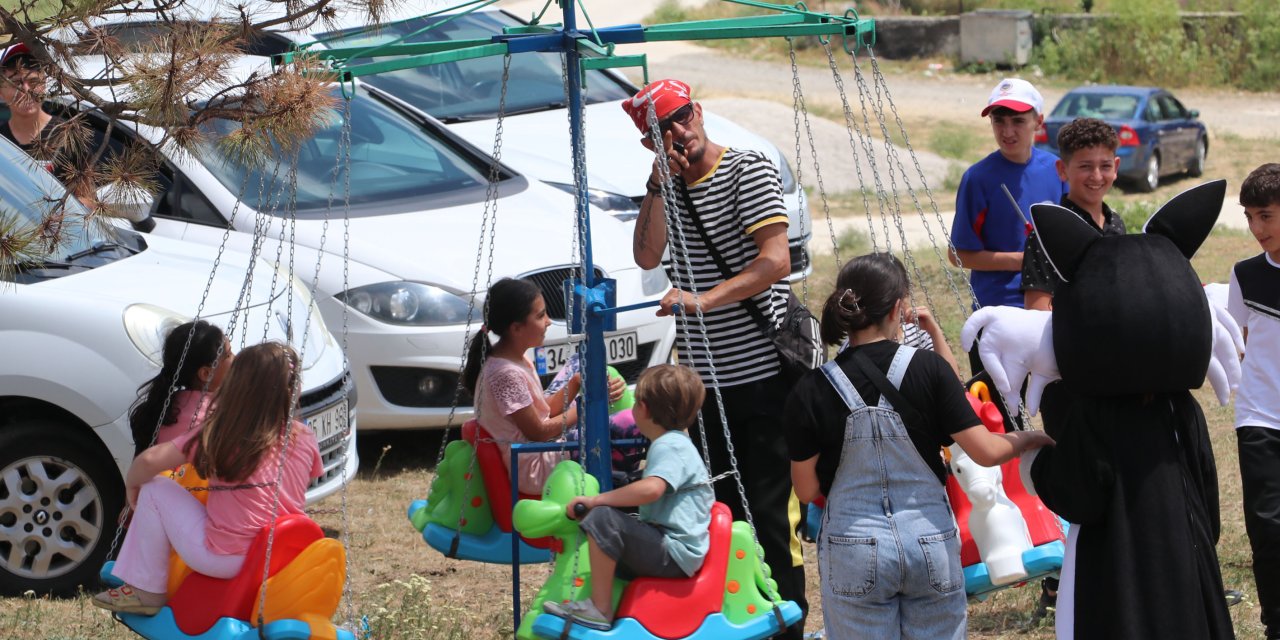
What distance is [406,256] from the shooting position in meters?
6.60

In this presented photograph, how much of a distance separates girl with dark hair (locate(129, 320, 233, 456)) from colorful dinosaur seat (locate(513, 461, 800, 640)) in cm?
122

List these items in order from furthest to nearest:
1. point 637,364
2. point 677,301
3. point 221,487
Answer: point 637,364
point 677,301
point 221,487

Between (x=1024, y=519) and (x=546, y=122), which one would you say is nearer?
(x=1024, y=519)

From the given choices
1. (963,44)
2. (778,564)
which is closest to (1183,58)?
(963,44)


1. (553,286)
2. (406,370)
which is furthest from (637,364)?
(406,370)

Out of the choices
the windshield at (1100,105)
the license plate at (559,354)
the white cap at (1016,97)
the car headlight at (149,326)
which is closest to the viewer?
the white cap at (1016,97)

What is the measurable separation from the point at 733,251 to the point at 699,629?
3.73ft

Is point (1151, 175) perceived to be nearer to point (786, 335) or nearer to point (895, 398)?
point (786, 335)

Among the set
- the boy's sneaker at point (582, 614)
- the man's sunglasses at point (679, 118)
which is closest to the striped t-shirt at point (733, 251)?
the man's sunglasses at point (679, 118)

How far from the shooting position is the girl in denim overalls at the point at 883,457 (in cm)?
340

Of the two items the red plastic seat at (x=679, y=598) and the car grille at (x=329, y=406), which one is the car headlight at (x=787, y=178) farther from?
the red plastic seat at (x=679, y=598)

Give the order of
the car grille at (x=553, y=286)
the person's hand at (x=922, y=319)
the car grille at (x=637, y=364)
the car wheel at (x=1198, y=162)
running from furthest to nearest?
the car wheel at (x=1198, y=162)
the car grille at (x=637, y=364)
the car grille at (x=553, y=286)
the person's hand at (x=922, y=319)

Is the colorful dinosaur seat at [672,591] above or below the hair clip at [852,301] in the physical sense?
below

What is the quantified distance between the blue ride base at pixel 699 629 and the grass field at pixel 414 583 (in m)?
0.95
